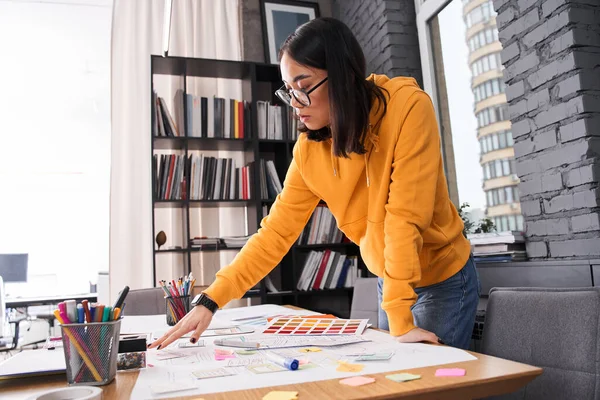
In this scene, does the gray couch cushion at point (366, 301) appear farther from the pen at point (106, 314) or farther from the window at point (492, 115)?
the pen at point (106, 314)

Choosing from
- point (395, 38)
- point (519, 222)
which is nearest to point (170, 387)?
point (519, 222)

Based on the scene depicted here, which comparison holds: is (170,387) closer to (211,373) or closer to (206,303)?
(211,373)

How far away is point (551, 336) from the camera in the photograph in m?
1.09

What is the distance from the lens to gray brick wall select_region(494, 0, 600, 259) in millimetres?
1897

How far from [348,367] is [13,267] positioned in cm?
726

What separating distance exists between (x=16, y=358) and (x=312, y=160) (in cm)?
83

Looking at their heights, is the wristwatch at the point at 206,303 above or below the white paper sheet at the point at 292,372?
above

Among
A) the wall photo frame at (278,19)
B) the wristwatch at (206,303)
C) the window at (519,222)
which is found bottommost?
the wristwatch at (206,303)

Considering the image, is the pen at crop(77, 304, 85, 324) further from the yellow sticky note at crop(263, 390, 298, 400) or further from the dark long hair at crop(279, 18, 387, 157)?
the dark long hair at crop(279, 18, 387, 157)

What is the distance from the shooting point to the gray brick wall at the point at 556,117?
74.7 inches

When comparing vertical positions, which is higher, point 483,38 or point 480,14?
point 480,14

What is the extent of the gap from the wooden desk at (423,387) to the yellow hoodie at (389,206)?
0.27 metres

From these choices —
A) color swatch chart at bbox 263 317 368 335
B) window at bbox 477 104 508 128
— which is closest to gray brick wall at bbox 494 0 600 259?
window at bbox 477 104 508 128

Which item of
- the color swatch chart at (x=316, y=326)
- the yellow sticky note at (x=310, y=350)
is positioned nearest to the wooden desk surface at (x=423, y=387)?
the yellow sticky note at (x=310, y=350)
